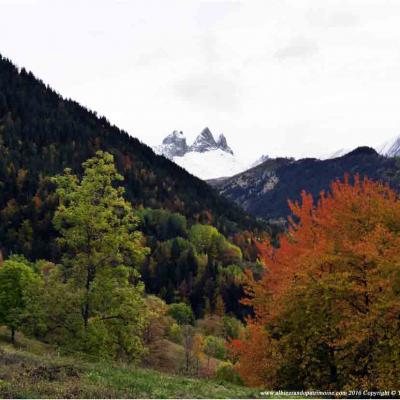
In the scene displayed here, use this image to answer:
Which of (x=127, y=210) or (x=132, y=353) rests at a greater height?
(x=127, y=210)

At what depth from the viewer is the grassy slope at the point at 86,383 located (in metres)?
18.3

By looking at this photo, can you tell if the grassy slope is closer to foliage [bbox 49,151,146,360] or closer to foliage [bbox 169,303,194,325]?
foliage [bbox 49,151,146,360]

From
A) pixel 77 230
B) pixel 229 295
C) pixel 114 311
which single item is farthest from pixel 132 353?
pixel 229 295

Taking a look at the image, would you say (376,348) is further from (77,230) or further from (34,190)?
(34,190)

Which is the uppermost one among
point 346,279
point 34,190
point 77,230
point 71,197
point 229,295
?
point 34,190

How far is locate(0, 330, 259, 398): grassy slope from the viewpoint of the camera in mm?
18328

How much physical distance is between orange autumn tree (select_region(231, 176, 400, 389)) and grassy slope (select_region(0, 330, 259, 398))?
15.8 feet

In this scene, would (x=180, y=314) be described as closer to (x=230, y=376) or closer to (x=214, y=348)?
(x=214, y=348)

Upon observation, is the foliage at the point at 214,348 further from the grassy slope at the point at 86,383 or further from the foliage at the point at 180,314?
the grassy slope at the point at 86,383

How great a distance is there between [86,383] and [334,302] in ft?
42.9

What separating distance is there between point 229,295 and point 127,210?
122 m

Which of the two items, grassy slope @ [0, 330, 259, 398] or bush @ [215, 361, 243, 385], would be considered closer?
grassy slope @ [0, 330, 259, 398]

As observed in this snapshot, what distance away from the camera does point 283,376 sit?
30.2 m

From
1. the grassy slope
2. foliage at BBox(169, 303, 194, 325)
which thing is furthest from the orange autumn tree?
foliage at BBox(169, 303, 194, 325)
